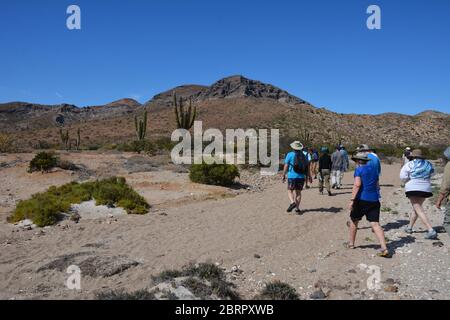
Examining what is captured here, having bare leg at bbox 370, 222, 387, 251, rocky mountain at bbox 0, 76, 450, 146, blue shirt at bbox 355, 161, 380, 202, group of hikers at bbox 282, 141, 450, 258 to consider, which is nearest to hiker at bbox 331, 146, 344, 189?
group of hikers at bbox 282, 141, 450, 258

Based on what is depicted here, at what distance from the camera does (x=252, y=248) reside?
749cm

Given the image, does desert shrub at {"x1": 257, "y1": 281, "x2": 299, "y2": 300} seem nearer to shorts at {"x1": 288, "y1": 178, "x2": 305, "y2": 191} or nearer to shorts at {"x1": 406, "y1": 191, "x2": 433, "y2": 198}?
shorts at {"x1": 406, "y1": 191, "x2": 433, "y2": 198}

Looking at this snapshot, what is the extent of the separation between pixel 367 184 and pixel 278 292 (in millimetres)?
2664

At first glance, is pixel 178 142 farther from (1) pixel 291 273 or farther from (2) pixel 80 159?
(1) pixel 291 273

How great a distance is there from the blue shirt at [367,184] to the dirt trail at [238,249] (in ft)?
3.17

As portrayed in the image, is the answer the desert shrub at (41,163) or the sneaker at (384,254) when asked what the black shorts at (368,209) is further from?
the desert shrub at (41,163)

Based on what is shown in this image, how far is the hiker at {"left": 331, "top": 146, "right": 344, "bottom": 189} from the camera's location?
1397 centimetres

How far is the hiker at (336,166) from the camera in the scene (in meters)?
14.0

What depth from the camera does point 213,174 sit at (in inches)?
647

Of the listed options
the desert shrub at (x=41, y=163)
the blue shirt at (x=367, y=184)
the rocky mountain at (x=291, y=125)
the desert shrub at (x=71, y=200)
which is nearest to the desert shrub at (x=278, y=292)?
the blue shirt at (x=367, y=184)

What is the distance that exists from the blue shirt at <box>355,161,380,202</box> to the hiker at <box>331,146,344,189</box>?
7380mm
